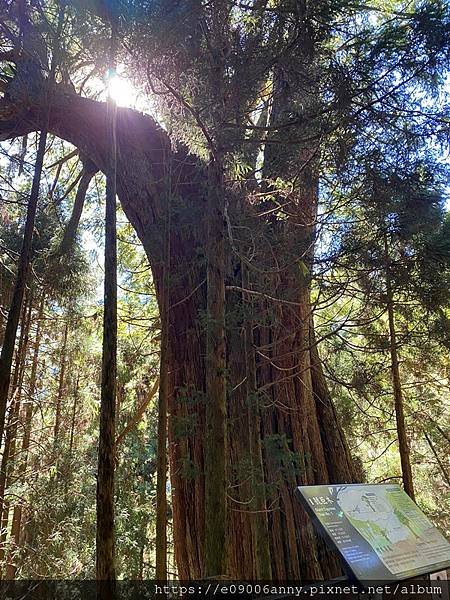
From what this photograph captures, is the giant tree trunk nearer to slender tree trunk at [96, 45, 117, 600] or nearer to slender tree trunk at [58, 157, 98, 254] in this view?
slender tree trunk at [58, 157, 98, 254]

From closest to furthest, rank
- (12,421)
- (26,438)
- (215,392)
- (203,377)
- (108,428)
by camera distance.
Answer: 1. (108,428)
2. (215,392)
3. (203,377)
4. (12,421)
5. (26,438)

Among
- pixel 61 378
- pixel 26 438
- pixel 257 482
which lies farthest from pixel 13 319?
pixel 61 378

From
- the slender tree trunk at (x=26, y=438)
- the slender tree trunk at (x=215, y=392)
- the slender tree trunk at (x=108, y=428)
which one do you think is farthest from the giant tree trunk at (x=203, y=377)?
the slender tree trunk at (x=26, y=438)

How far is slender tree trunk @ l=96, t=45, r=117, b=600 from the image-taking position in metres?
1.66

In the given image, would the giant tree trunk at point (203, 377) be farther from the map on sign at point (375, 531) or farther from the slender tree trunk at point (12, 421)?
the slender tree trunk at point (12, 421)

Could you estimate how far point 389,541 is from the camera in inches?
96.5

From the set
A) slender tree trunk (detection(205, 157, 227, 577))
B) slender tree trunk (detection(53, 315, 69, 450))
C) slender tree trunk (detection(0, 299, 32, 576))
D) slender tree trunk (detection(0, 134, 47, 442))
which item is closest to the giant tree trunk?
slender tree trunk (detection(205, 157, 227, 577))

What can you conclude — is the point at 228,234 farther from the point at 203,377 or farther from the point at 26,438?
the point at 26,438

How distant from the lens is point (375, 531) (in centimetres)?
245

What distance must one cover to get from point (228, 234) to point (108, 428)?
5.49 ft

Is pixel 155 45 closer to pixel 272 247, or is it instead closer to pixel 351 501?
pixel 272 247

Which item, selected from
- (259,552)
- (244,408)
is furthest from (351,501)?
(244,408)

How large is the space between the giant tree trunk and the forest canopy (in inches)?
0.9

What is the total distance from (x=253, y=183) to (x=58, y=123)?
245cm
